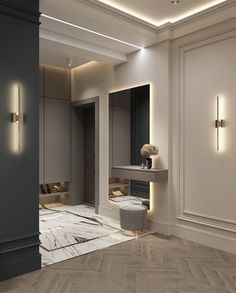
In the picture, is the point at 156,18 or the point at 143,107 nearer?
the point at 156,18

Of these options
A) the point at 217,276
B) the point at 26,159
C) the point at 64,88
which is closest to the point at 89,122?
the point at 64,88

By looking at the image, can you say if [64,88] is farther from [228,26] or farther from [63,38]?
[228,26]

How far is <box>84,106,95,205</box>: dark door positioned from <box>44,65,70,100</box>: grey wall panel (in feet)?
2.17

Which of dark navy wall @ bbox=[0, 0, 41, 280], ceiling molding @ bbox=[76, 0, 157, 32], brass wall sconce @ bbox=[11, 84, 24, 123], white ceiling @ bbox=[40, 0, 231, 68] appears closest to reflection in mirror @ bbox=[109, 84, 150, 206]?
white ceiling @ bbox=[40, 0, 231, 68]

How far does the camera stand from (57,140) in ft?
21.1

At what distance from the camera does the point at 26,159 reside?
307cm

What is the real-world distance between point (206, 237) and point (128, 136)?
207cm

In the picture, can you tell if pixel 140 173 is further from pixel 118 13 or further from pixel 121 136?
pixel 118 13

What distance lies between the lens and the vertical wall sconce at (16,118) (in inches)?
117

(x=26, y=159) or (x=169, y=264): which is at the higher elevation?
(x=26, y=159)

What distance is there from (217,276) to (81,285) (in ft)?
4.69

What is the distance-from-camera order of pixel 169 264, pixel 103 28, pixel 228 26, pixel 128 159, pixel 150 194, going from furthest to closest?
pixel 128 159 < pixel 150 194 < pixel 103 28 < pixel 228 26 < pixel 169 264

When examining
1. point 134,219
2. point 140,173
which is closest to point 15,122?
point 140,173

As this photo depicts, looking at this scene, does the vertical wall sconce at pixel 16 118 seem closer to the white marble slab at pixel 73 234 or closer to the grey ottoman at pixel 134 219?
the white marble slab at pixel 73 234
